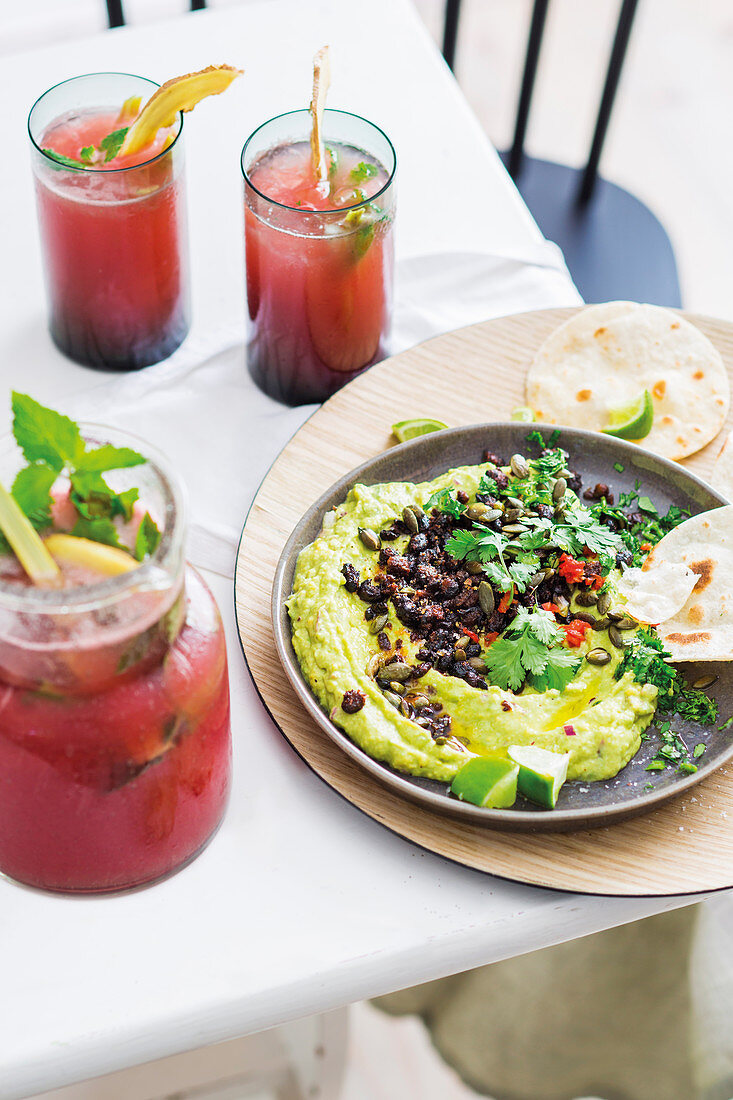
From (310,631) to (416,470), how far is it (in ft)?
1.25

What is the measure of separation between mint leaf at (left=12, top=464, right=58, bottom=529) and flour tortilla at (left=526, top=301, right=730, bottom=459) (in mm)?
986

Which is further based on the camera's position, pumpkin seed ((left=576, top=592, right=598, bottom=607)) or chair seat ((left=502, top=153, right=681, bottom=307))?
chair seat ((left=502, top=153, right=681, bottom=307))

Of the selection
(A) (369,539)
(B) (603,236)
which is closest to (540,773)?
(A) (369,539)

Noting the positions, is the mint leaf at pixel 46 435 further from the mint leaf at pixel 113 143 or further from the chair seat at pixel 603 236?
the chair seat at pixel 603 236

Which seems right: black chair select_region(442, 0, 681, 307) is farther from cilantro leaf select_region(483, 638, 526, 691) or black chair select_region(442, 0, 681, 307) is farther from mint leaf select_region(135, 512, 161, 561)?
mint leaf select_region(135, 512, 161, 561)

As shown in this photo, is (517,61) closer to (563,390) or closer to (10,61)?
(10,61)

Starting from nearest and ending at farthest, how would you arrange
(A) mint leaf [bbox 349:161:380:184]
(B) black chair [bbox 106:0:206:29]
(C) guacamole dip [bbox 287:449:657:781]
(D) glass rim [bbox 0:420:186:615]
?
(D) glass rim [bbox 0:420:186:615]
(C) guacamole dip [bbox 287:449:657:781]
(A) mint leaf [bbox 349:161:380:184]
(B) black chair [bbox 106:0:206:29]

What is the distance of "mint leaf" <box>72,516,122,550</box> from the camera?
97 cm

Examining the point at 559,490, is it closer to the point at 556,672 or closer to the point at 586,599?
the point at 586,599

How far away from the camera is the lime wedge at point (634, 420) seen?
1.73 meters

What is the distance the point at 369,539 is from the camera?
4.86 ft

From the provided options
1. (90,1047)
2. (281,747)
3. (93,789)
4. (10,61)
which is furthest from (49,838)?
(10,61)

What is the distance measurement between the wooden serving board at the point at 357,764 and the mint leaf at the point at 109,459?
1.57 ft

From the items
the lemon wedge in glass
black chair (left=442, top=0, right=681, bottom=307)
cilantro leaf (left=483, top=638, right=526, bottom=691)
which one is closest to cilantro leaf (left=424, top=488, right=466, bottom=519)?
cilantro leaf (left=483, top=638, right=526, bottom=691)
